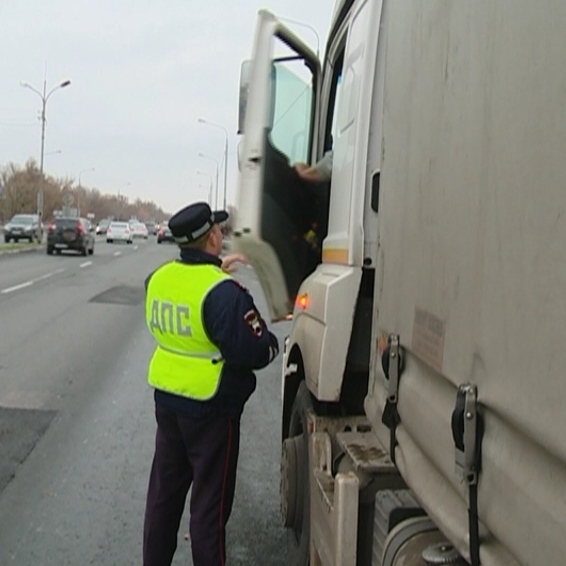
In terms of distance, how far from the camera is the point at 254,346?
3400 mm

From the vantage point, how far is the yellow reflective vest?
345 centimetres

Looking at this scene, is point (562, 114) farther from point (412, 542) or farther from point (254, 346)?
point (254, 346)

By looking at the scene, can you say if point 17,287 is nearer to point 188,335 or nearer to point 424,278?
point 188,335

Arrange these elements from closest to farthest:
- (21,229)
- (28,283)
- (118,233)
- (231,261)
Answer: (231,261) < (28,283) < (21,229) < (118,233)

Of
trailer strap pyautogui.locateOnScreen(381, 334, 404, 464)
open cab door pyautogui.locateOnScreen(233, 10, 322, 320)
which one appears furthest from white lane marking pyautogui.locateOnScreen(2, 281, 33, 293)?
trailer strap pyautogui.locateOnScreen(381, 334, 404, 464)

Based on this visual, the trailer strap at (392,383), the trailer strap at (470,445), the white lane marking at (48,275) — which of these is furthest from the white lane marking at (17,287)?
the trailer strap at (470,445)

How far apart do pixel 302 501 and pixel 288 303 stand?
0.97 m

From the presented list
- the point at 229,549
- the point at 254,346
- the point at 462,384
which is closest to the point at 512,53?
the point at 462,384

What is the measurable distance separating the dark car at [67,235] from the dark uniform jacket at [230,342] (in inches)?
1329

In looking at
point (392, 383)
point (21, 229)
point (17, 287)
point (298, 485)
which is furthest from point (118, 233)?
point (392, 383)

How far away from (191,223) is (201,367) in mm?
603

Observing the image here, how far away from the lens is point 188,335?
137 inches

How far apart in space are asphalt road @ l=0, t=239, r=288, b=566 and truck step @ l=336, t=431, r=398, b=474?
1.60 m

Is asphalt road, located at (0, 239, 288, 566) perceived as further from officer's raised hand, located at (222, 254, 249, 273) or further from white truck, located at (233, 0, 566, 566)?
officer's raised hand, located at (222, 254, 249, 273)
